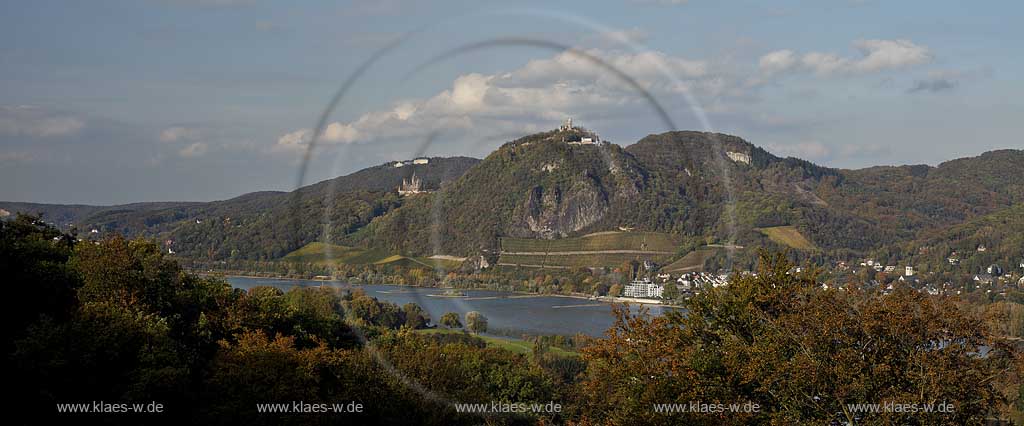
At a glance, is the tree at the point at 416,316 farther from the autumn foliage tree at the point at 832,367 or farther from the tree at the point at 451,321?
the autumn foliage tree at the point at 832,367

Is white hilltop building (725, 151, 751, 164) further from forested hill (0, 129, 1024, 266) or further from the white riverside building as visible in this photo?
the white riverside building

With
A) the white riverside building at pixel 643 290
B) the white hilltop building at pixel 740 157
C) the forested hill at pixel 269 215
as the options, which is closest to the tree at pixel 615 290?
the white riverside building at pixel 643 290

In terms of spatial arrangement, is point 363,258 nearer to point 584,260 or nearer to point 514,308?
point 514,308

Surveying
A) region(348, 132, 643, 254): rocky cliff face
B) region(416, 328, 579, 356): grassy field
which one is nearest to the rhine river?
region(416, 328, 579, 356): grassy field

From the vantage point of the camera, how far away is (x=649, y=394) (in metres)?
12.6

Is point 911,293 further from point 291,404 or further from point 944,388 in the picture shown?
point 291,404

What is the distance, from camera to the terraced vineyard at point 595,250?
85438 mm

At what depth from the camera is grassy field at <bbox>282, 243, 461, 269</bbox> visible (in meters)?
43.3

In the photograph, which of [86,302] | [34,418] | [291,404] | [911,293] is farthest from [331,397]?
[911,293]

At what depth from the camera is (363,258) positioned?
171ft

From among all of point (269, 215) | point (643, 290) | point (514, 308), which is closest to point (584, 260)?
point (643, 290)

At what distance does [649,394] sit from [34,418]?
8880 mm

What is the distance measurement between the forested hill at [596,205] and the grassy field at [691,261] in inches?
38.7

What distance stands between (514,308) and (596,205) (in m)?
27.8
